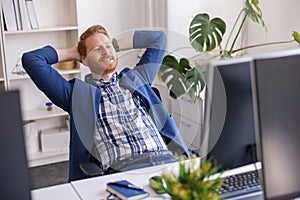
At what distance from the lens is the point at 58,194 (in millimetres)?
1725

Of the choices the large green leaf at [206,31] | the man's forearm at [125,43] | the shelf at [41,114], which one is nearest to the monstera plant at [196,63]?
A: the large green leaf at [206,31]

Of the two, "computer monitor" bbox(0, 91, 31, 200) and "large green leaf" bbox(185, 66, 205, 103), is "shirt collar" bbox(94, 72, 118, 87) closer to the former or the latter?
"large green leaf" bbox(185, 66, 205, 103)

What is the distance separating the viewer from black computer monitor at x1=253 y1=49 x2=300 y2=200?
1.21 metres

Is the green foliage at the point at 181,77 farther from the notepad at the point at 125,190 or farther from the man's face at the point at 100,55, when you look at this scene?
the notepad at the point at 125,190

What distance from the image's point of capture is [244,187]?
161cm

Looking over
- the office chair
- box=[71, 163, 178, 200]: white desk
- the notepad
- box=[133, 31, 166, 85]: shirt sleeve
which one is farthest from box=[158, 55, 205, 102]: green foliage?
the notepad

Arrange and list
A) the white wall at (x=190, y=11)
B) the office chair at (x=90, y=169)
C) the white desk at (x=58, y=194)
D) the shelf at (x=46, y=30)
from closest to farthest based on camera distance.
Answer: the white desk at (x=58, y=194), the office chair at (x=90, y=169), the shelf at (x=46, y=30), the white wall at (x=190, y=11)

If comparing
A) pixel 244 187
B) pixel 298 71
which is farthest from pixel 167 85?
pixel 298 71

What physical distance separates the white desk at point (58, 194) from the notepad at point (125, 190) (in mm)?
128

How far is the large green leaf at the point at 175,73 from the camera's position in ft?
9.59

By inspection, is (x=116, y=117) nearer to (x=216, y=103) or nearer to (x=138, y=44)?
(x=138, y=44)

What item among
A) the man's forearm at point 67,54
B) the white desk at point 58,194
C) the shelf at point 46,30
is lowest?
the white desk at point 58,194

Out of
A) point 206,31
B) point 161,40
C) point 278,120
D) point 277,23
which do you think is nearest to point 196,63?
point 206,31

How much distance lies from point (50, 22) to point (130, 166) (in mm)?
2148
